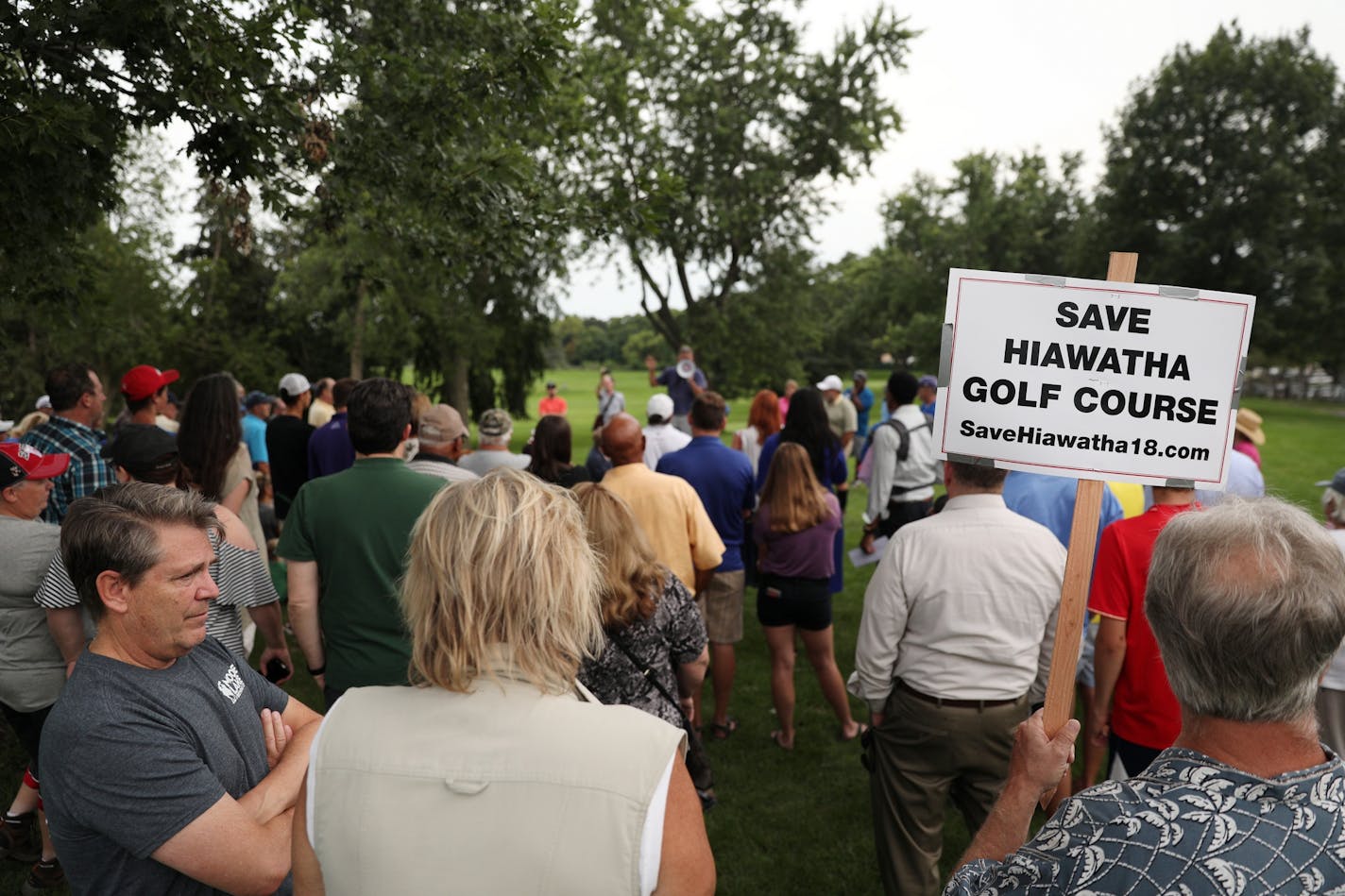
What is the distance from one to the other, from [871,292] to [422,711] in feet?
182

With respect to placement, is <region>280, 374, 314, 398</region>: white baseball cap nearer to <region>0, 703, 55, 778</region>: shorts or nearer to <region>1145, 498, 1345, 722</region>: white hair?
<region>0, 703, 55, 778</region>: shorts

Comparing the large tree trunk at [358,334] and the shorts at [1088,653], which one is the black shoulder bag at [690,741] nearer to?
the shorts at [1088,653]

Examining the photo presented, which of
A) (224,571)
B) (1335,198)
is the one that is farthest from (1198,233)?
(224,571)

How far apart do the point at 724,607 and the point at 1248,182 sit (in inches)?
1451

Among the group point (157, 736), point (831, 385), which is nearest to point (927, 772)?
point (157, 736)

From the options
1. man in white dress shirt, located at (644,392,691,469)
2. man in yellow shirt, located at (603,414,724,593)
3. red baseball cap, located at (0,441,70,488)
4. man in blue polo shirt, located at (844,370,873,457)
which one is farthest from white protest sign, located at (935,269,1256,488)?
man in blue polo shirt, located at (844,370,873,457)

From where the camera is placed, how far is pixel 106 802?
6.31ft

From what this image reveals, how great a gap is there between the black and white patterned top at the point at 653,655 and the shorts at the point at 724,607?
2.40 metres

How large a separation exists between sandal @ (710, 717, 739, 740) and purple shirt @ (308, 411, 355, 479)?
127 inches

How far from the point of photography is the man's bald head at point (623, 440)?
5.09m

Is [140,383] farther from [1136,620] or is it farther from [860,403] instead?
[860,403]

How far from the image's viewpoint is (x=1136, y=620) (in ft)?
12.0

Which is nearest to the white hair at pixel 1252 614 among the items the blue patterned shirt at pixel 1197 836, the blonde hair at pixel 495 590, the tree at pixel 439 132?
the blue patterned shirt at pixel 1197 836

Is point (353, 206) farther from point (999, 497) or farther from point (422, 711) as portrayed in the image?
point (422, 711)
